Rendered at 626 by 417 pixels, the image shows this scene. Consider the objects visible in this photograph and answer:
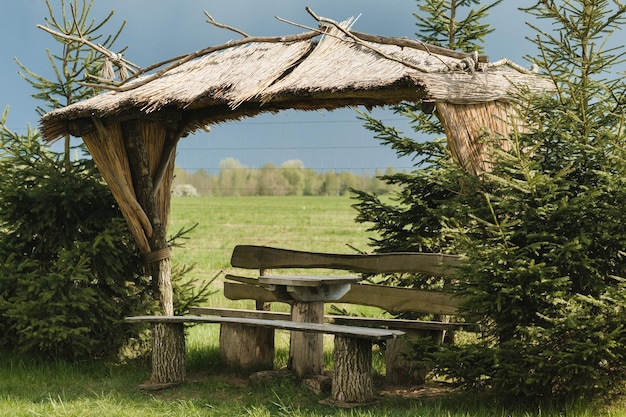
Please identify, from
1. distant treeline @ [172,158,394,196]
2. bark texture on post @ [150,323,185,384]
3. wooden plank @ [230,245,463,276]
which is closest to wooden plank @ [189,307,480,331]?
wooden plank @ [230,245,463,276]

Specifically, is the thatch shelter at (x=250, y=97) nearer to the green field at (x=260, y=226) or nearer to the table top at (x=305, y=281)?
the table top at (x=305, y=281)

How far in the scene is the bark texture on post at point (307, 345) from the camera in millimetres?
6371

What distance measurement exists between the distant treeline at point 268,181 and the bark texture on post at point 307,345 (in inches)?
477

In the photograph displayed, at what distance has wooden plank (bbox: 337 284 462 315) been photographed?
21.2 ft

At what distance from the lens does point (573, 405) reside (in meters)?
5.16

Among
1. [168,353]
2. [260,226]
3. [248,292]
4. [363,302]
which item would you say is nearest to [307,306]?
[363,302]

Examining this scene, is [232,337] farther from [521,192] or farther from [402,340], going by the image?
[521,192]

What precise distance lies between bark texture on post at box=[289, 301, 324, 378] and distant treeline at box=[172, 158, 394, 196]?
12116mm

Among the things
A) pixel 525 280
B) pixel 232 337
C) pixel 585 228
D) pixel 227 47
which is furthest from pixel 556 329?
pixel 227 47

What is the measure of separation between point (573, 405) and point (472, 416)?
662mm

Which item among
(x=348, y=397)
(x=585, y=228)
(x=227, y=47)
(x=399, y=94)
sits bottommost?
(x=348, y=397)

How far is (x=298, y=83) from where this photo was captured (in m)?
6.61

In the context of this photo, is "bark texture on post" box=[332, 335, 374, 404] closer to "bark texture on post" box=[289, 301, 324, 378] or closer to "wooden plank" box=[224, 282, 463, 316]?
"bark texture on post" box=[289, 301, 324, 378]

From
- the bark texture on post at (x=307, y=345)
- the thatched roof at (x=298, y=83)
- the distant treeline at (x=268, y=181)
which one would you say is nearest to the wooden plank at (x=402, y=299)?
the bark texture on post at (x=307, y=345)
